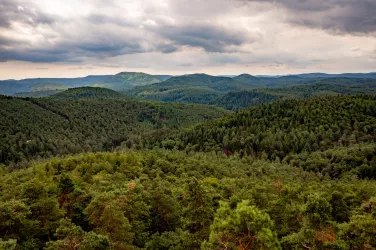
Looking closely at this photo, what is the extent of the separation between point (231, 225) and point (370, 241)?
12340 millimetres

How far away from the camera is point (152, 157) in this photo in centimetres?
12719

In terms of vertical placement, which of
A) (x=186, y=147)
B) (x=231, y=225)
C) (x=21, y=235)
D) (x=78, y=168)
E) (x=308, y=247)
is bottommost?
(x=186, y=147)

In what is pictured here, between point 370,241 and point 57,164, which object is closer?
point 370,241

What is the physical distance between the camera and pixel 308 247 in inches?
1046

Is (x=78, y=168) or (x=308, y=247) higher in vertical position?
(x=308, y=247)

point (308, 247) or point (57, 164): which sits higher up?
point (308, 247)

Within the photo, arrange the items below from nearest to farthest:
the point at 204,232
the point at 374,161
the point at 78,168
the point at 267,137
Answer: the point at 204,232
the point at 78,168
the point at 374,161
the point at 267,137

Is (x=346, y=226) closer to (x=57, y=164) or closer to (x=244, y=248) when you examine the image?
(x=244, y=248)

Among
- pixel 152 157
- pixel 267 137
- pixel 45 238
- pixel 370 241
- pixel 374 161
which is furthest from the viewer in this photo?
pixel 267 137

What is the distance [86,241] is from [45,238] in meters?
20.1

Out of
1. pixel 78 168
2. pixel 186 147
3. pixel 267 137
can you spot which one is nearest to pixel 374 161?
pixel 267 137

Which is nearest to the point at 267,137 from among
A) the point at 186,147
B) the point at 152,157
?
the point at 186,147

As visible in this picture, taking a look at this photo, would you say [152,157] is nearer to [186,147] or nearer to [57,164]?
[57,164]

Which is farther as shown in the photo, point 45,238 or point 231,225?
point 45,238
